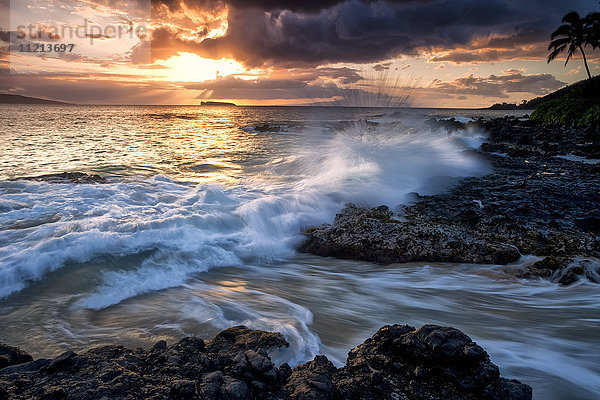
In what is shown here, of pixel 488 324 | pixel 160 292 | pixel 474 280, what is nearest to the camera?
pixel 488 324

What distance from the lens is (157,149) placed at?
876 inches

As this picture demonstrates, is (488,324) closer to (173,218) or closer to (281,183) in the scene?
(173,218)

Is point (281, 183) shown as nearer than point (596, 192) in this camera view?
No

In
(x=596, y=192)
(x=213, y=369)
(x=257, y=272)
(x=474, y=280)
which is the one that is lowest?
(x=257, y=272)

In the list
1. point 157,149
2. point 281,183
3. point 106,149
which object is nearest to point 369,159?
point 281,183

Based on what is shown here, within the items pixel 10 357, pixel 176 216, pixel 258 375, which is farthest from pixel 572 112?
pixel 10 357

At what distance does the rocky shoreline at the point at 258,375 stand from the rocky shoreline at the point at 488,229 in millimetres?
3674

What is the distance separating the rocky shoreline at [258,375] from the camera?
2.26m

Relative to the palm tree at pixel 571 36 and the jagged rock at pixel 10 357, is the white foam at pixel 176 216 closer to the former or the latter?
the jagged rock at pixel 10 357

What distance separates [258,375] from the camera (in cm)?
244

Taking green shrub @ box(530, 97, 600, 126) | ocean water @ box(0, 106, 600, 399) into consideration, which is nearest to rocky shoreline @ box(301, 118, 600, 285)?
ocean water @ box(0, 106, 600, 399)

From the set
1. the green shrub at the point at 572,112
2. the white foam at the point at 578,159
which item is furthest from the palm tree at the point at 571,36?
the white foam at the point at 578,159

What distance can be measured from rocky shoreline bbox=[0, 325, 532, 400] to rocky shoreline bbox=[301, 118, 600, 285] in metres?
3.67

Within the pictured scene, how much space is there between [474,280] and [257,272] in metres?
3.97
